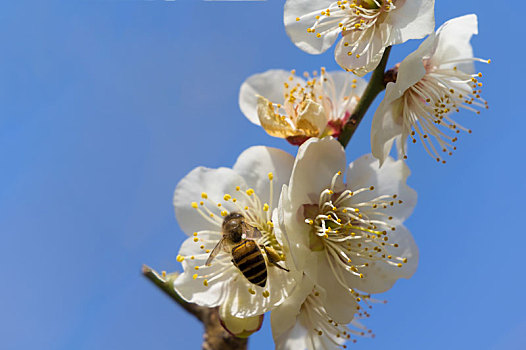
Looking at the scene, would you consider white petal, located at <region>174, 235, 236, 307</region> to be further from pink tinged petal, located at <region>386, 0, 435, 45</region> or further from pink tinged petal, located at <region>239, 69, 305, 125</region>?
pink tinged petal, located at <region>386, 0, 435, 45</region>

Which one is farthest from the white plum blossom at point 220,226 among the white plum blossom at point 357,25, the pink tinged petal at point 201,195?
the white plum blossom at point 357,25

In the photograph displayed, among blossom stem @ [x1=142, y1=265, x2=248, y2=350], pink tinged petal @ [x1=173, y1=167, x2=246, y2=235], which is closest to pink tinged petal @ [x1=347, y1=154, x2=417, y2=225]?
pink tinged petal @ [x1=173, y1=167, x2=246, y2=235]

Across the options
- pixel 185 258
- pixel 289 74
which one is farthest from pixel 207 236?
pixel 289 74

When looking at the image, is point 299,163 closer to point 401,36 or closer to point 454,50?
point 401,36

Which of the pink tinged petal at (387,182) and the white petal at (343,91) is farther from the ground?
the white petal at (343,91)

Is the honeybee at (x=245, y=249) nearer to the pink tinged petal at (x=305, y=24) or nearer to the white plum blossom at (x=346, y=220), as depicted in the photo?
the white plum blossom at (x=346, y=220)

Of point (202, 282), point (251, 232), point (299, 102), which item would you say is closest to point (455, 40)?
point (299, 102)

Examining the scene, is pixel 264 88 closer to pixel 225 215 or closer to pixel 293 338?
pixel 225 215

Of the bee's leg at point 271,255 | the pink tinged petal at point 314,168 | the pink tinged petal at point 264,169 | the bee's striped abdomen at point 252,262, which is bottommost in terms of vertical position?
the bee's striped abdomen at point 252,262
